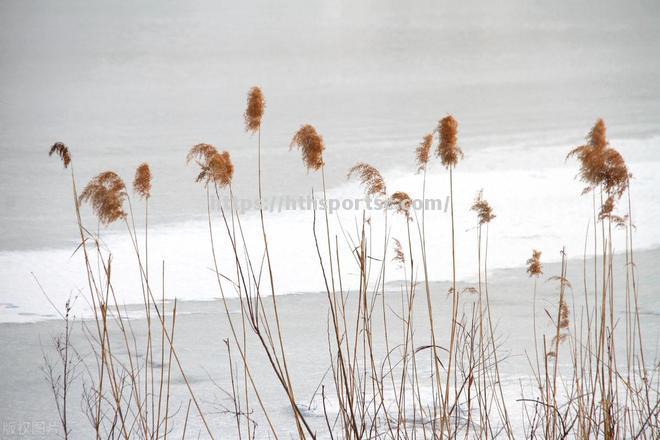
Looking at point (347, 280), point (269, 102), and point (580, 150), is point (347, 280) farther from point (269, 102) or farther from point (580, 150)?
point (269, 102)

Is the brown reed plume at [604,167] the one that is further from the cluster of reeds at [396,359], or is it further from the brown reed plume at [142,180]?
the brown reed plume at [142,180]

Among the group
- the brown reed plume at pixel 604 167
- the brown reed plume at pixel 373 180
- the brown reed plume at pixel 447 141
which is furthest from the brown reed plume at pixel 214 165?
the brown reed plume at pixel 604 167

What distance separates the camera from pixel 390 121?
6.28 metres

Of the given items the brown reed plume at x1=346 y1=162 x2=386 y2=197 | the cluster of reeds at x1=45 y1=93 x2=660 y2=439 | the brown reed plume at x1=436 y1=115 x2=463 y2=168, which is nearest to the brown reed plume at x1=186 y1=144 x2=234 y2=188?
the cluster of reeds at x1=45 y1=93 x2=660 y2=439

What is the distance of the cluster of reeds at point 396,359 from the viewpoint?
4.25 feet

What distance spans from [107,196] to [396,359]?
1.48 metres

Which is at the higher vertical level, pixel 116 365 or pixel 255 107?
pixel 255 107

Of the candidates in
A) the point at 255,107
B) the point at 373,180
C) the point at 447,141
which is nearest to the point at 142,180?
the point at 255,107

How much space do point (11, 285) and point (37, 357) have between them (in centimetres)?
83

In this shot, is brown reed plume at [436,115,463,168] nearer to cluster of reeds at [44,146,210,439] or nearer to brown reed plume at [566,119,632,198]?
brown reed plume at [566,119,632,198]

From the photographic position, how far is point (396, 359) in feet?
8.40

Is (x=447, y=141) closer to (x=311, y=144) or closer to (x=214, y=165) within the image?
(x=311, y=144)

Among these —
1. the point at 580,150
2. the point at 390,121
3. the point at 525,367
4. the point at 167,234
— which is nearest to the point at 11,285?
the point at 167,234

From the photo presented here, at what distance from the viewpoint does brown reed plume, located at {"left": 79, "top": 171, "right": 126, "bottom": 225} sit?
4.25ft
